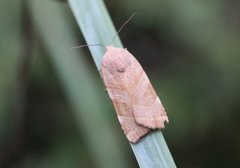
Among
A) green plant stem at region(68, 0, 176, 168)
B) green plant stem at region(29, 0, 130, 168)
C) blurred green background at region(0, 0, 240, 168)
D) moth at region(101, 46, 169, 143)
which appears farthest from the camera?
blurred green background at region(0, 0, 240, 168)

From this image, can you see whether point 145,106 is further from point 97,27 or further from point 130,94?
point 97,27

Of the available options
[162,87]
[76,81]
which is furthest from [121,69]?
[162,87]

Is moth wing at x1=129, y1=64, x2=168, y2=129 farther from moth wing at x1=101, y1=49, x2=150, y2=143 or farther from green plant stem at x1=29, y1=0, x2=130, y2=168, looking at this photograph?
green plant stem at x1=29, y1=0, x2=130, y2=168

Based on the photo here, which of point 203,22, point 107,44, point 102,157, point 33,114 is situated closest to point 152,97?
point 107,44

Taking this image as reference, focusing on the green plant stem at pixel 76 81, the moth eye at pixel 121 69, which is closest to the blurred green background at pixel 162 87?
the green plant stem at pixel 76 81

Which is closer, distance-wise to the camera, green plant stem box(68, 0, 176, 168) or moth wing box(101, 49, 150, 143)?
green plant stem box(68, 0, 176, 168)

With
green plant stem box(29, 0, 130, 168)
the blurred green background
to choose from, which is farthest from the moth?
the blurred green background

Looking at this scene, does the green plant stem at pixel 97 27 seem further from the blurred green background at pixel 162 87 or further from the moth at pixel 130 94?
the blurred green background at pixel 162 87

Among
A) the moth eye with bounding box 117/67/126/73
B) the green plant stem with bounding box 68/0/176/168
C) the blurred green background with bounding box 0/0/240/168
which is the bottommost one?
the blurred green background with bounding box 0/0/240/168
